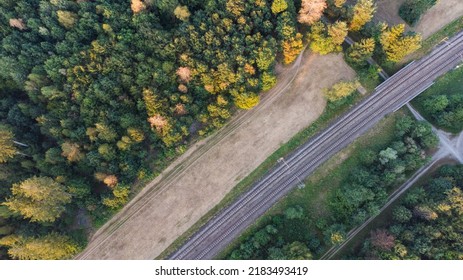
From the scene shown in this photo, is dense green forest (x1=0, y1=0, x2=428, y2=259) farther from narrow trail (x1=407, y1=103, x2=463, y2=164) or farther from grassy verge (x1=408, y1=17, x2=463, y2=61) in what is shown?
narrow trail (x1=407, y1=103, x2=463, y2=164)

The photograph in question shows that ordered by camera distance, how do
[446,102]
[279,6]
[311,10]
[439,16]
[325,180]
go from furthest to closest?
[439,16]
[325,180]
[446,102]
[311,10]
[279,6]

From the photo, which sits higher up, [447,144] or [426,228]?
[447,144]

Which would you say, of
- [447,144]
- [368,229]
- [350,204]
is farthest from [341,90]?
[368,229]

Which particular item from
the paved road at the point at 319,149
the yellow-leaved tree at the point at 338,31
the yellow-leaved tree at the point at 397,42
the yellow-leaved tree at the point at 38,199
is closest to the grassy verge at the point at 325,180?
the paved road at the point at 319,149

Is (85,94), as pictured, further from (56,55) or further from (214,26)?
(214,26)

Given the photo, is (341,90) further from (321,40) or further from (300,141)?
(300,141)

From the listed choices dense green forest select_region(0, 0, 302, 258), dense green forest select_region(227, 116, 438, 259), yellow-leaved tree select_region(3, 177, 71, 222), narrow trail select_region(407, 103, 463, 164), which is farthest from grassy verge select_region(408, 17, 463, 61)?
yellow-leaved tree select_region(3, 177, 71, 222)

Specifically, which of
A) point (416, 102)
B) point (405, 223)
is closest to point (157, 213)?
point (405, 223)
